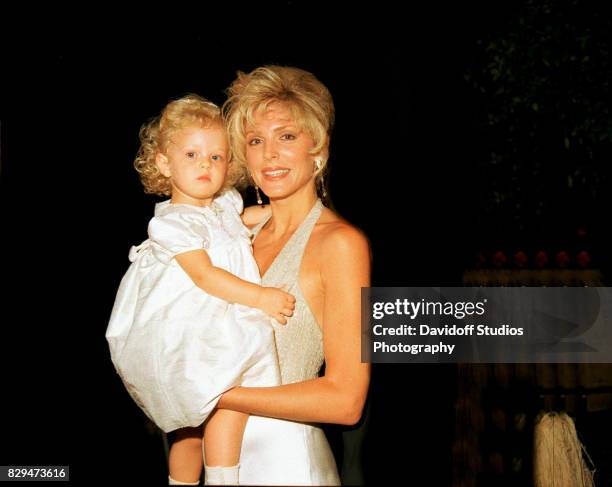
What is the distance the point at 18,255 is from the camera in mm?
2400

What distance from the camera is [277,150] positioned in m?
1.72

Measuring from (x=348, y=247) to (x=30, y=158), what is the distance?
1274mm

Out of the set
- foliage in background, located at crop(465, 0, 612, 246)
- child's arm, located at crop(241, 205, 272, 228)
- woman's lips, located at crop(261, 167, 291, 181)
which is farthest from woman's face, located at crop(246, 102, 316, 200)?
foliage in background, located at crop(465, 0, 612, 246)

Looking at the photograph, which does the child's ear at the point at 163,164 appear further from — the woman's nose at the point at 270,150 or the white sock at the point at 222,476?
the white sock at the point at 222,476

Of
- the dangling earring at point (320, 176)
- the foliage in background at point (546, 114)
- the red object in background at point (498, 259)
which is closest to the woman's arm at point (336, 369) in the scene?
the dangling earring at point (320, 176)

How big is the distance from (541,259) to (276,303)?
2.27 metres

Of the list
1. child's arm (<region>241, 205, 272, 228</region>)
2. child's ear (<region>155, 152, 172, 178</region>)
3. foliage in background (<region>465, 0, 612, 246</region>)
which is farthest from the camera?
foliage in background (<region>465, 0, 612, 246</region>)

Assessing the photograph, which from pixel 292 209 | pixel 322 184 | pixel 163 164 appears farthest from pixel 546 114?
pixel 163 164

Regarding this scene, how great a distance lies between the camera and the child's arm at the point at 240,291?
62.0 inches

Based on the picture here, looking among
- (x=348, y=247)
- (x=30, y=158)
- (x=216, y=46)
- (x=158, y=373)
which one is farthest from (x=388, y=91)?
(x=158, y=373)

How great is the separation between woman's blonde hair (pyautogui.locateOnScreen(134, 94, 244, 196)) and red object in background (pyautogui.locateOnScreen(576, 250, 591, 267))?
2.16m

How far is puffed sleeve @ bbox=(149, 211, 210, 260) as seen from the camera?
1627 millimetres

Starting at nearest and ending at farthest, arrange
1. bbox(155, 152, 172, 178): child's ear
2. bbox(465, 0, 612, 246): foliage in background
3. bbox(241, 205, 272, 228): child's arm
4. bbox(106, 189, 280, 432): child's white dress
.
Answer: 1. bbox(106, 189, 280, 432): child's white dress
2. bbox(155, 152, 172, 178): child's ear
3. bbox(241, 205, 272, 228): child's arm
4. bbox(465, 0, 612, 246): foliage in background

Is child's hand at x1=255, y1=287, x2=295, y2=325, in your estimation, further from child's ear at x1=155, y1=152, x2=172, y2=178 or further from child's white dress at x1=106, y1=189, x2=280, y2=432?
child's ear at x1=155, y1=152, x2=172, y2=178
